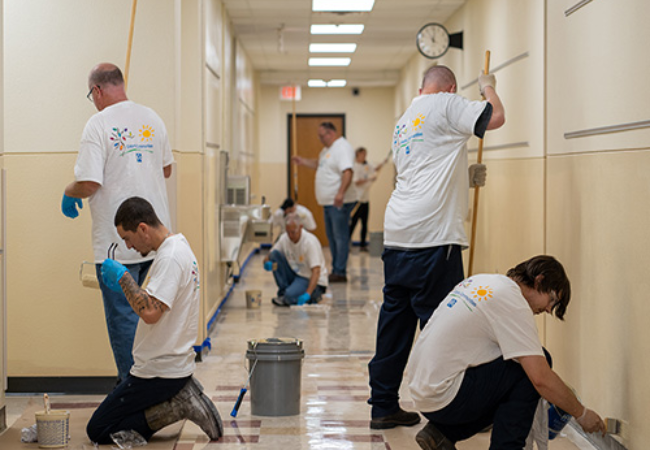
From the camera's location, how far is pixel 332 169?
9039 millimetres

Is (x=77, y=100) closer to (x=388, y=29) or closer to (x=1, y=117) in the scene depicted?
(x=1, y=117)

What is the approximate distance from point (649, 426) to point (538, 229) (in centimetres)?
169

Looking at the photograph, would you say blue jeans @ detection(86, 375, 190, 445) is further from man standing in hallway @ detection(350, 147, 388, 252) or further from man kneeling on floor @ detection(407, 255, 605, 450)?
man standing in hallway @ detection(350, 147, 388, 252)

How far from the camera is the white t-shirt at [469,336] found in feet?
8.96

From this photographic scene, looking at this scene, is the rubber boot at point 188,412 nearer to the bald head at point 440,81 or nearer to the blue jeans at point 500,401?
the blue jeans at point 500,401

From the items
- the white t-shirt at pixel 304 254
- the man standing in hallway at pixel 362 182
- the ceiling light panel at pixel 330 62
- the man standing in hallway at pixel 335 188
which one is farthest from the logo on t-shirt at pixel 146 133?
the man standing in hallway at pixel 362 182

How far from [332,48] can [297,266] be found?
12.7 feet

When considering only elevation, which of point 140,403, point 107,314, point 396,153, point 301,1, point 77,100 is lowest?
point 140,403

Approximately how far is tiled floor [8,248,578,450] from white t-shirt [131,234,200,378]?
354 mm

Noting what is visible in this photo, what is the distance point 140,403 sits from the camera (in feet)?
11.4

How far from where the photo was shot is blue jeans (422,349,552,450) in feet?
9.23

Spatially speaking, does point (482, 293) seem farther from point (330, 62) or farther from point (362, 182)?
point (362, 182)

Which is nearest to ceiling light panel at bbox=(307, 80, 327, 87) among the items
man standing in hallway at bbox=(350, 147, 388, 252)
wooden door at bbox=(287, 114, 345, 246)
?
wooden door at bbox=(287, 114, 345, 246)

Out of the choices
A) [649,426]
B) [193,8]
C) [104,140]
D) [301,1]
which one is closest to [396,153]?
[104,140]
